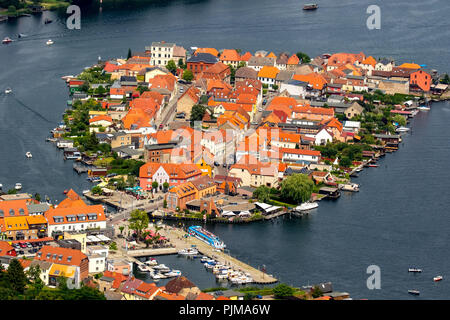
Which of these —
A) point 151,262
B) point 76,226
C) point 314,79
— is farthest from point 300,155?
point 151,262

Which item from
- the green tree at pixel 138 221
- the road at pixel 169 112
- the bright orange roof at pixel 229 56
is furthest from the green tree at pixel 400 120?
the green tree at pixel 138 221

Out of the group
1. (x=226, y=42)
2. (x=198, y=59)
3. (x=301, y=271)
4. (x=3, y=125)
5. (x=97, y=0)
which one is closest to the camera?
(x=301, y=271)

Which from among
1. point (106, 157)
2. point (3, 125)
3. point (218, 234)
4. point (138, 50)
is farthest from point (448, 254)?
point (138, 50)

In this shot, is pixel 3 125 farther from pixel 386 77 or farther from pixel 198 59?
pixel 386 77

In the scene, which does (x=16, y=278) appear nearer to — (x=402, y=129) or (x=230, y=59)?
(x=402, y=129)

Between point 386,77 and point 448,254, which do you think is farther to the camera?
point 386,77

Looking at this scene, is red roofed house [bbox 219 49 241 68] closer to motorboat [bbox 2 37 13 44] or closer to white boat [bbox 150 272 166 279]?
motorboat [bbox 2 37 13 44]
